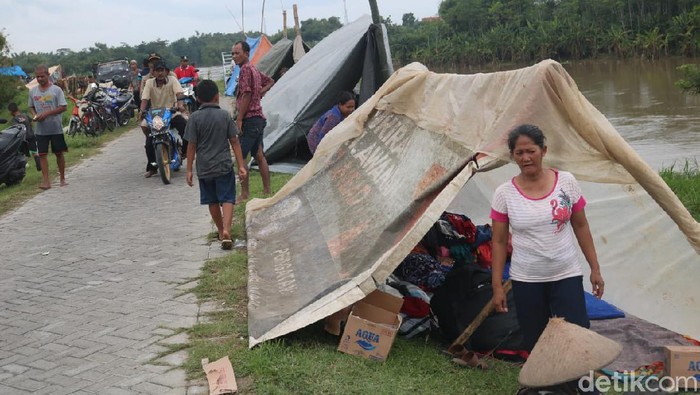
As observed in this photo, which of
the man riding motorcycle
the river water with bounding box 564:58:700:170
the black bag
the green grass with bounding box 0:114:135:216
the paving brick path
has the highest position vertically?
the man riding motorcycle

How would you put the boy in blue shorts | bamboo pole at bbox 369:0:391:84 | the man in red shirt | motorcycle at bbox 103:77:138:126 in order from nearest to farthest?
the boy in blue shorts, bamboo pole at bbox 369:0:391:84, the man in red shirt, motorcycle at bbox 103:77:138:126

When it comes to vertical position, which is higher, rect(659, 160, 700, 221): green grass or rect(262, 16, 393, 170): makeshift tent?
rect(262, 16, 393, 170): makeshift tent

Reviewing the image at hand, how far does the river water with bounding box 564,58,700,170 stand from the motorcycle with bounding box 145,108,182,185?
7.47 metres

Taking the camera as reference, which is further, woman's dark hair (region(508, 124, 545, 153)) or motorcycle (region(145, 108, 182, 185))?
motorcycle (region(145, 108, 182, 185))

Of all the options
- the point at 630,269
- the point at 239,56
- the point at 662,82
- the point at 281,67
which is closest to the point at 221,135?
the point at 239,56

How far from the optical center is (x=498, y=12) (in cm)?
6347

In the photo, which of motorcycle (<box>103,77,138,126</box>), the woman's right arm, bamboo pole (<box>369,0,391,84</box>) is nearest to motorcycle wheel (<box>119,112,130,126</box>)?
motorcycle (<box>103,77,138,126</box>)

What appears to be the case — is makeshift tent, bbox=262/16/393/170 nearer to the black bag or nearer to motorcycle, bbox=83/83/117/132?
the black bag

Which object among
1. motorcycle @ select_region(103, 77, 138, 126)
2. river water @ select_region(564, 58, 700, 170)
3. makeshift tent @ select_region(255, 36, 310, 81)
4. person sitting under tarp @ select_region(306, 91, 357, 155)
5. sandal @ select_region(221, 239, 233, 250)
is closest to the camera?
sandal @ select_region(221, 239, 233, 250)

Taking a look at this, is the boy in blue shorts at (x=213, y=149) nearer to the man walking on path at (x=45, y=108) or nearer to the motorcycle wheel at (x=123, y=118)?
the man walking on path at (x=45, y=108)

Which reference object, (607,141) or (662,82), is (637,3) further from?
(607,141)

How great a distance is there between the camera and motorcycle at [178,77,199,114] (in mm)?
16234

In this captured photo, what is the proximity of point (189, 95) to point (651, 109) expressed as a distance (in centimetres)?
1289

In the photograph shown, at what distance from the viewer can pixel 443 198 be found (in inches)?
190
